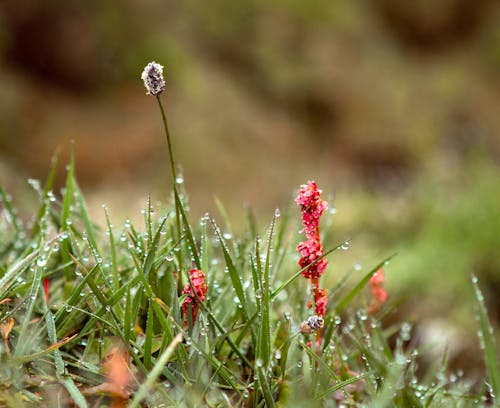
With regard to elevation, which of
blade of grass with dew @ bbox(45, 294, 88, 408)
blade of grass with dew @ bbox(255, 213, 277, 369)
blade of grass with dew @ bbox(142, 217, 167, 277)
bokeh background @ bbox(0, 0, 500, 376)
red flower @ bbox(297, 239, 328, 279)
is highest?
bokeh background @ bbox(0, 0, 500, 376)

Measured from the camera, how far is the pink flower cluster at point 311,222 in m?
0.92

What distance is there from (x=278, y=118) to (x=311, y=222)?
17.7 ft

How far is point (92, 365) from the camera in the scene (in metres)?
0.89

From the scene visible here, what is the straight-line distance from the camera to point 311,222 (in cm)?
93

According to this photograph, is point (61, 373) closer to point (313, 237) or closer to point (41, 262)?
point (41, 262)

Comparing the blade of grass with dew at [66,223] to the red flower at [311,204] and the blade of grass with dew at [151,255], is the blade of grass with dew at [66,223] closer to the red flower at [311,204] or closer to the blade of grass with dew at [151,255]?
the blade of grass with dew at [151,255]

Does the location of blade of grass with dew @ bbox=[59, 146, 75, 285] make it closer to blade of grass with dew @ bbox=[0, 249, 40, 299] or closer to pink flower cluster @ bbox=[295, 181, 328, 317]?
blade of grass with dew @ bbox=[0, 249, 40, 299]

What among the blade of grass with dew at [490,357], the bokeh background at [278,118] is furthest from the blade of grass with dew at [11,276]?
the bokeh background at [278,118]

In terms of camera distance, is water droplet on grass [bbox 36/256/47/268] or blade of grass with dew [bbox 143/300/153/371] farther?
water droplet on grass [bbox 36/256/47/268]

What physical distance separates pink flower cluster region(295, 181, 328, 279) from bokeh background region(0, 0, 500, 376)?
2864mm

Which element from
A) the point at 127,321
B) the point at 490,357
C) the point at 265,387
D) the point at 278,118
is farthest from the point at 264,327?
the point at 278,118

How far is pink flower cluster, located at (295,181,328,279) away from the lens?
920 millimetres

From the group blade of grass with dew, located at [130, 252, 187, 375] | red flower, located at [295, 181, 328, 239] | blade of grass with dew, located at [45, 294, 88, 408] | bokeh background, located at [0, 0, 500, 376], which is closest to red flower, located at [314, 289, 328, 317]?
red flower, located at [295, 181, 328, 239]

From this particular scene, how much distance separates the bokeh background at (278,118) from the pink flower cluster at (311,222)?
286 cm
